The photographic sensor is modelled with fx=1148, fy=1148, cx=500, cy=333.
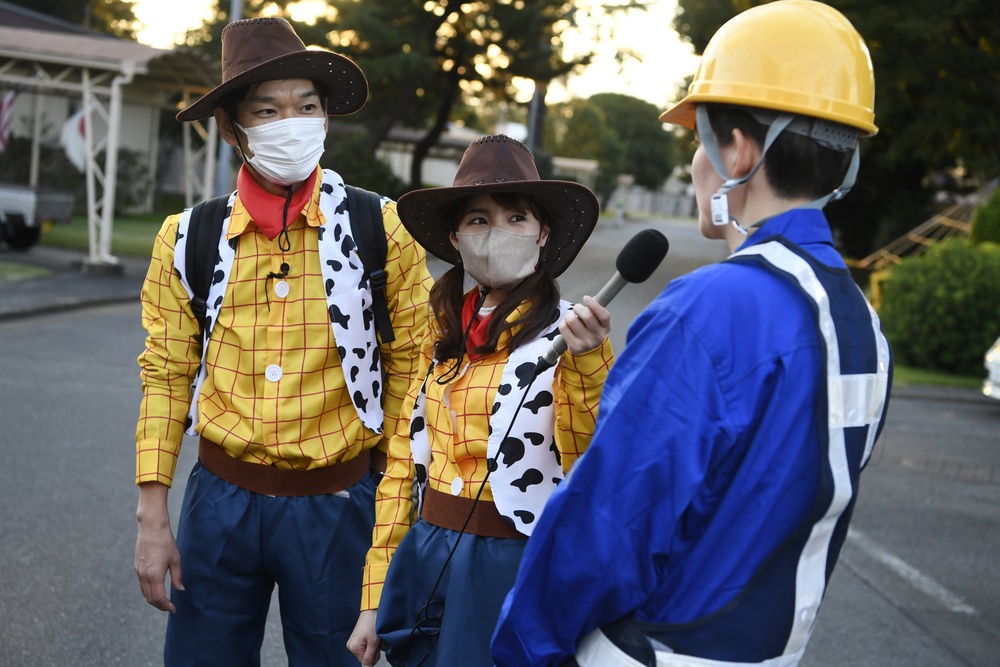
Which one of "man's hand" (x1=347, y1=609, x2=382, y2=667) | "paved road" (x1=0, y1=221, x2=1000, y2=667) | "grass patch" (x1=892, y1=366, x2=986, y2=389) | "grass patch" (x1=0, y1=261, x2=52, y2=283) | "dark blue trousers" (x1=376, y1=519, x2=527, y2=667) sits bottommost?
"grass patch" (x1=0, y1=261, x2=52, y2=283)

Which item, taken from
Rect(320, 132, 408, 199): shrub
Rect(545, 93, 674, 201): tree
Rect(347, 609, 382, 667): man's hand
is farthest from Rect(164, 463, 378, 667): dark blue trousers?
Rect(545, 93, 674, 201): tree

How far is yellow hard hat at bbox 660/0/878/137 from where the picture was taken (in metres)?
1.75

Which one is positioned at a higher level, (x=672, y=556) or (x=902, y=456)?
(x=672, y=556)

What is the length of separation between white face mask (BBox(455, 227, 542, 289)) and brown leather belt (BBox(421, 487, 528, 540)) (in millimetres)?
520

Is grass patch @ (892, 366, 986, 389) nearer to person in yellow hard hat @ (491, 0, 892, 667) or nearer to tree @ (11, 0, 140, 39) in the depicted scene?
person in yellow hard hat @ (491, 0, 892, 667)

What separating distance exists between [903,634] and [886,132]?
2428 cm

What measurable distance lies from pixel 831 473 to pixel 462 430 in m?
1.07

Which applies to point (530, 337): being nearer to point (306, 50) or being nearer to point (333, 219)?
point (333, 219)

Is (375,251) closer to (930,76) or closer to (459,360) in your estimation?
(459,360)

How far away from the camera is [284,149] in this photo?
10.2 feet

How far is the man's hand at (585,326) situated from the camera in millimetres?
2061

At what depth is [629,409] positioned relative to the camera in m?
1.66

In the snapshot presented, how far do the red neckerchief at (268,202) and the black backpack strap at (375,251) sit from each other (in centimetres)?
14

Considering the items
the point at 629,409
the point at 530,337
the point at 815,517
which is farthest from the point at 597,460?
the point at 530,337
